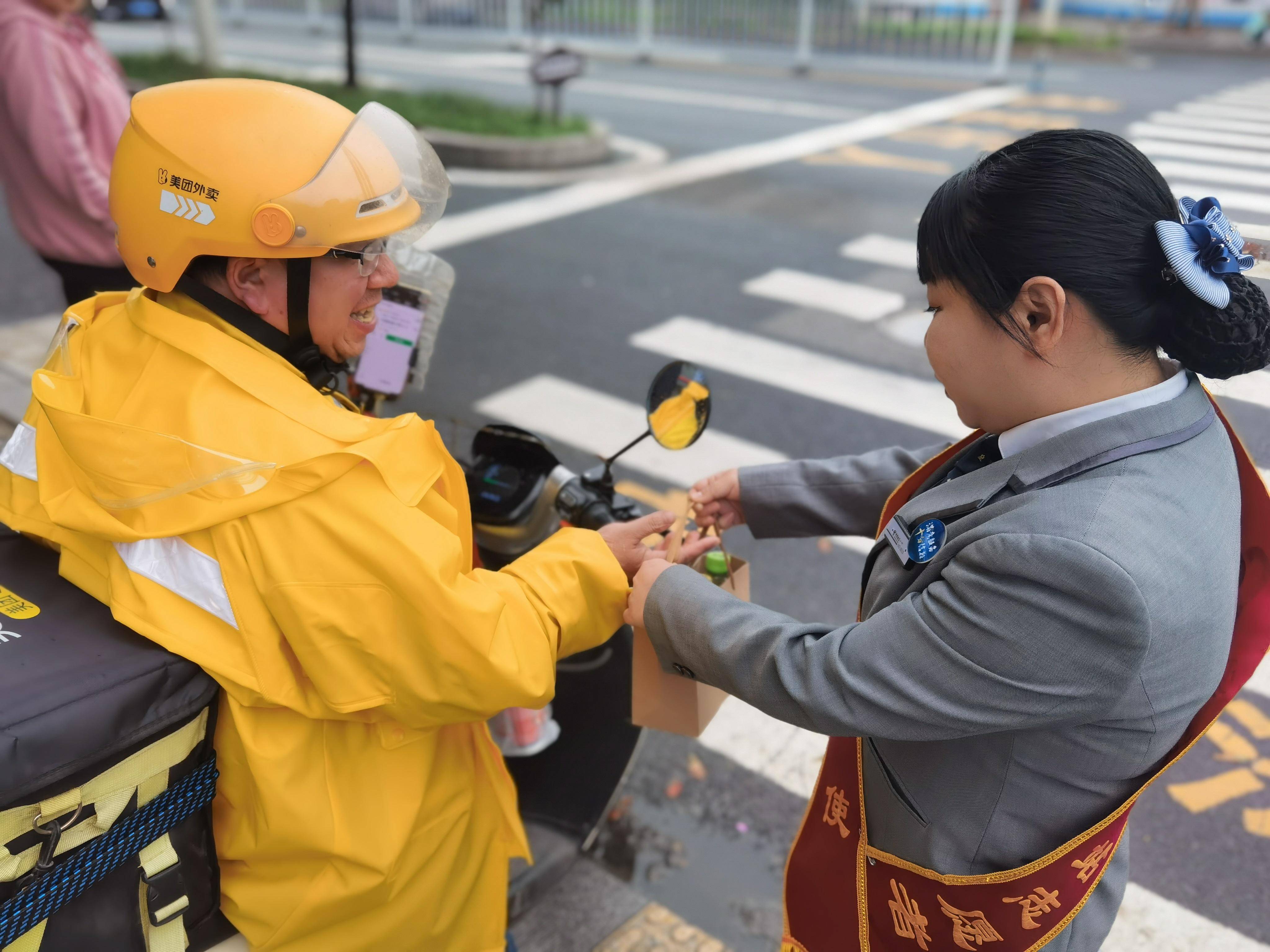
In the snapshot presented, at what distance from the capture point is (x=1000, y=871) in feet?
4.99

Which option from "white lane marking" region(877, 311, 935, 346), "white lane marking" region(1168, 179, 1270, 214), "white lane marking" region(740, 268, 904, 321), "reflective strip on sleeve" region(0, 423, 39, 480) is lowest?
"white lane marking" region(877, 311, 935, 346)

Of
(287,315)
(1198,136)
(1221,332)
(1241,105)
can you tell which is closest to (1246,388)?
(1221,332)

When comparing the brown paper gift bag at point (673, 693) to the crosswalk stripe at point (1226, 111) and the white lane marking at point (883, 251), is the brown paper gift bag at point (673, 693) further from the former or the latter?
the crosswalk stripe at point (1226, 111)

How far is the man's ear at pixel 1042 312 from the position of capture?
1.33 metres

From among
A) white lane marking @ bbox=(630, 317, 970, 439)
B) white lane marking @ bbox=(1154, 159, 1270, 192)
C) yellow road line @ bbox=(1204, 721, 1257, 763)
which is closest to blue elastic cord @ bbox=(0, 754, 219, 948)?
white lane marking @ bbox=(1154, 159, 1270, 192)

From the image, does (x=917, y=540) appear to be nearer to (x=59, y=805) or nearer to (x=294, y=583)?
(x=294, y=583)

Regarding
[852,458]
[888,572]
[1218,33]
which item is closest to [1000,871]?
[888,572]

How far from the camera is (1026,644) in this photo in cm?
132

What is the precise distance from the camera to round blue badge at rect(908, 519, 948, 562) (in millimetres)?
1480

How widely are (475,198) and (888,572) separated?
8746 mm

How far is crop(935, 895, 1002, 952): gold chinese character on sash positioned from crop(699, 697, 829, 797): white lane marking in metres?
1.62

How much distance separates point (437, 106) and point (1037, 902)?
12.6m

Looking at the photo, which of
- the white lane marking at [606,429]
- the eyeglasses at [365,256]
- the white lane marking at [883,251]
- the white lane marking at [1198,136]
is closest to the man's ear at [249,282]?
the eyeglasses at [365,256]

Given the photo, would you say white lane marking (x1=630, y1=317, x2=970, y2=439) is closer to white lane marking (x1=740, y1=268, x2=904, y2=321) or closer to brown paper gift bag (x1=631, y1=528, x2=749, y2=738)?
white lane marking (x1=740, y1=268, x2=904, y2=321)
